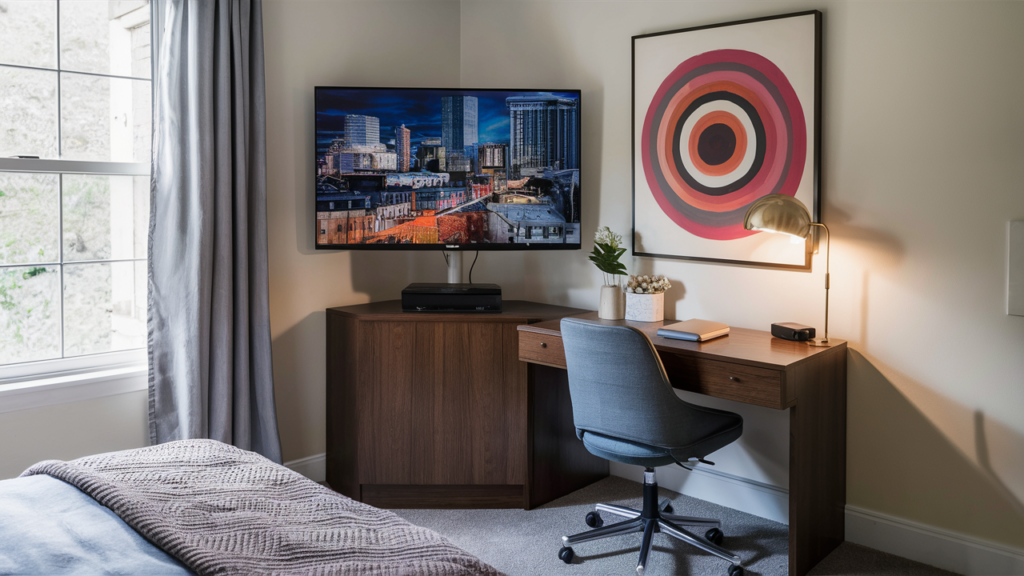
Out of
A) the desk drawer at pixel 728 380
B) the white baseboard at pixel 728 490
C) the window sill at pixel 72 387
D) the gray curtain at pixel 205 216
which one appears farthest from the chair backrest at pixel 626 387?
the window sill at pixel 72 387

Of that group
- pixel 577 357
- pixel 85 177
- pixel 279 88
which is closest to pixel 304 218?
pixel 279 88

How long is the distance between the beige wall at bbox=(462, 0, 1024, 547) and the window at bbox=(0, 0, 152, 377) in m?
2.31

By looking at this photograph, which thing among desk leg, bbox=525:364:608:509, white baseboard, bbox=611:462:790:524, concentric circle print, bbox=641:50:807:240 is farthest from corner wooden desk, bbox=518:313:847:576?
concentric circle print, bbox=641:50:807:240

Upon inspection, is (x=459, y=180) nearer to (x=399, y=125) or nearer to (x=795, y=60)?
(x=399, y=125)

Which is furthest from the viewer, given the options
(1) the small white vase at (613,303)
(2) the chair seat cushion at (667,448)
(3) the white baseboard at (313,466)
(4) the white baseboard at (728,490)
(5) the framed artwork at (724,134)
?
(3) the white baseboard at (313,466)

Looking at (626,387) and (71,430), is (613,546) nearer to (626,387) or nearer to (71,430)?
(626,387)

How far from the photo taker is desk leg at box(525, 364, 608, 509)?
3.06 m

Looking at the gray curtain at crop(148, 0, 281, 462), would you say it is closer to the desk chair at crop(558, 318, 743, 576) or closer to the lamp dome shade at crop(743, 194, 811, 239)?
the desk chair at crop(558, 318, 743, 576)

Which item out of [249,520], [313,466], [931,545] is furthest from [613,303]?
[249,520]

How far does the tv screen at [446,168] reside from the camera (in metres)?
3.12

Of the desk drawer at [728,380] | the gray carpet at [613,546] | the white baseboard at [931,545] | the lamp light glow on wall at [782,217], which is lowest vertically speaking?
the gray carpet at [613,546]

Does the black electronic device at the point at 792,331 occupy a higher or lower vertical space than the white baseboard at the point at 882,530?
higher

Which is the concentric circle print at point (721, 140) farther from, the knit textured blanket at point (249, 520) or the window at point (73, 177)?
the window at point (73, 177)

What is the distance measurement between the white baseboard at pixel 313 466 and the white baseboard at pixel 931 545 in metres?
2.22
